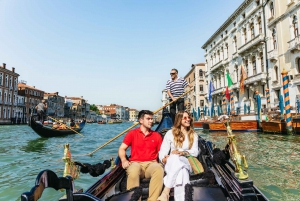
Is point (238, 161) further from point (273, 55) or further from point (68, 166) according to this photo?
point (273, 55)

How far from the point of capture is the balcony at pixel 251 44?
1529cm

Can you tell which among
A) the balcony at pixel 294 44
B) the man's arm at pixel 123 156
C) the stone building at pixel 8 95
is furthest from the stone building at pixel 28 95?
the man's arm at pixel 123 156

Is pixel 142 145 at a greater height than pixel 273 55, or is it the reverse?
pixel 273 55

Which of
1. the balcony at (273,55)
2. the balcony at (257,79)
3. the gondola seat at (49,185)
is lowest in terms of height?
the gondola seat at (49,185)

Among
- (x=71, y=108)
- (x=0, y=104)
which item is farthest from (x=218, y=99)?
(x=71, y=108)

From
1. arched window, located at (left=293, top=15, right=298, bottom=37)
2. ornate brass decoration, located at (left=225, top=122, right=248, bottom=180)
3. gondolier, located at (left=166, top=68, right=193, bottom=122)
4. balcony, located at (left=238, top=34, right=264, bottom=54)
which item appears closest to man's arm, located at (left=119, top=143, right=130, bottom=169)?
ornate brass decoration, located at (left=225, top=122, right=248, bottom=180)

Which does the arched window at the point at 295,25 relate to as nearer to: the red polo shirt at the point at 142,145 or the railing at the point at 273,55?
the railing at the point at 273,55

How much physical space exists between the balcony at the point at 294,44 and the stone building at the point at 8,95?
29.5 m

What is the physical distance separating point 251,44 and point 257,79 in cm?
270

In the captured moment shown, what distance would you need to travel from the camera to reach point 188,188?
159 cm

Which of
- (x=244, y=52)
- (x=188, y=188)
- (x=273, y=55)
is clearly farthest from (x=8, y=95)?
(x=188, y=188)

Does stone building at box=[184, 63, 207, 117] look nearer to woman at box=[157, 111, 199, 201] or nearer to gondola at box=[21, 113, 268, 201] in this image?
woman at box=[157, 111, 199, 201]

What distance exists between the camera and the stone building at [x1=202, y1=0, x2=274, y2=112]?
15.3 meters

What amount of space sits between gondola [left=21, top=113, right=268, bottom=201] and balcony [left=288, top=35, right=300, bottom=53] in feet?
41.0
